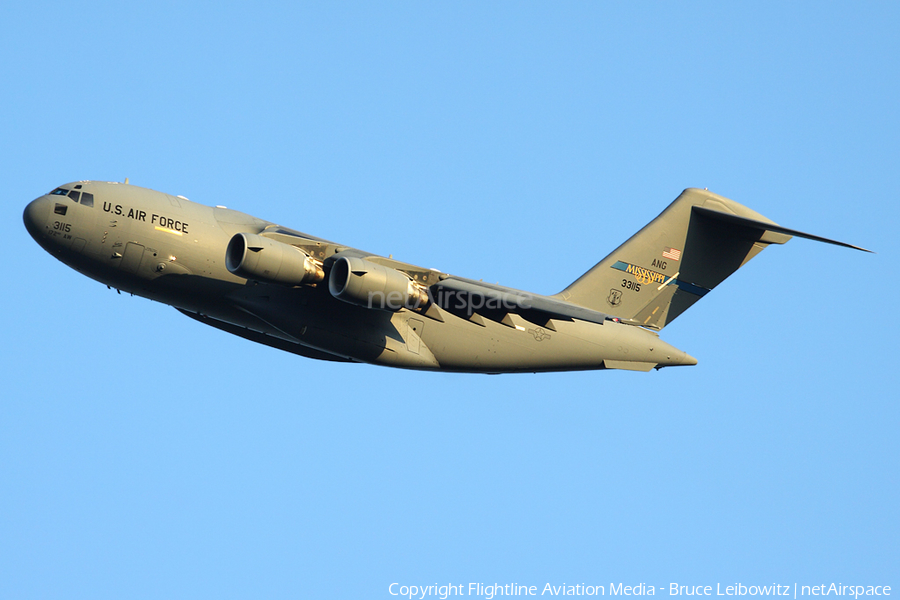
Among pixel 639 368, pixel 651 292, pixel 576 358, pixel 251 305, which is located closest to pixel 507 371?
pixel 576 358

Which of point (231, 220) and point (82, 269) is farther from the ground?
point (231, 220)

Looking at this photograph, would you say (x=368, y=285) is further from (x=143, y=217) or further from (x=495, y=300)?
(x=143, y=217)

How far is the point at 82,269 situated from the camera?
12.1m

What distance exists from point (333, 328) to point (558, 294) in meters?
4.40

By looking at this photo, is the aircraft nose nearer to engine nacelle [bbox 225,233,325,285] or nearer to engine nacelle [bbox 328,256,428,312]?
engine nacelle [bbox 225,233,325,285]

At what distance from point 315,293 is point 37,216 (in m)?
3.76

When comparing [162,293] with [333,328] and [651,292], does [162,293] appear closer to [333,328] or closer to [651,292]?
[333,328]

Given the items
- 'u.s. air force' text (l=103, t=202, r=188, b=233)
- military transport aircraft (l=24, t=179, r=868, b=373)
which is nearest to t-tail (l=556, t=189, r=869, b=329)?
military transport aircraft (l=24, t=179, r=868, b=373)

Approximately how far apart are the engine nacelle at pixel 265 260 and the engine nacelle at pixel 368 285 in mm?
463


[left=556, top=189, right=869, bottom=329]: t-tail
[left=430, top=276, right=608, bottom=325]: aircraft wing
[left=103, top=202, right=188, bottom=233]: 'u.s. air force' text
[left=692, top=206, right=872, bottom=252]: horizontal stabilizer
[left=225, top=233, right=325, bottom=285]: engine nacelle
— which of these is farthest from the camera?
[left=556, top=189, right=869, bottom=329]: t-tail

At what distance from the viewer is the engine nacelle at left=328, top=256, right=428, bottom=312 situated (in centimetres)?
1190

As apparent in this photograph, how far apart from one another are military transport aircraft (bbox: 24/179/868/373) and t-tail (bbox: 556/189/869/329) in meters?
0.39

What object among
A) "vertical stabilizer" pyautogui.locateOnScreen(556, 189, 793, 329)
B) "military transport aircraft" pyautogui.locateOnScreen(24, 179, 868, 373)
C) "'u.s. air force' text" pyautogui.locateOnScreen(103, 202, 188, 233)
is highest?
"vertical stabilizer" pyautogui.locateOnScreen(556, 189, 793, 329)

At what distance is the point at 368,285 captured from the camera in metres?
12.0
